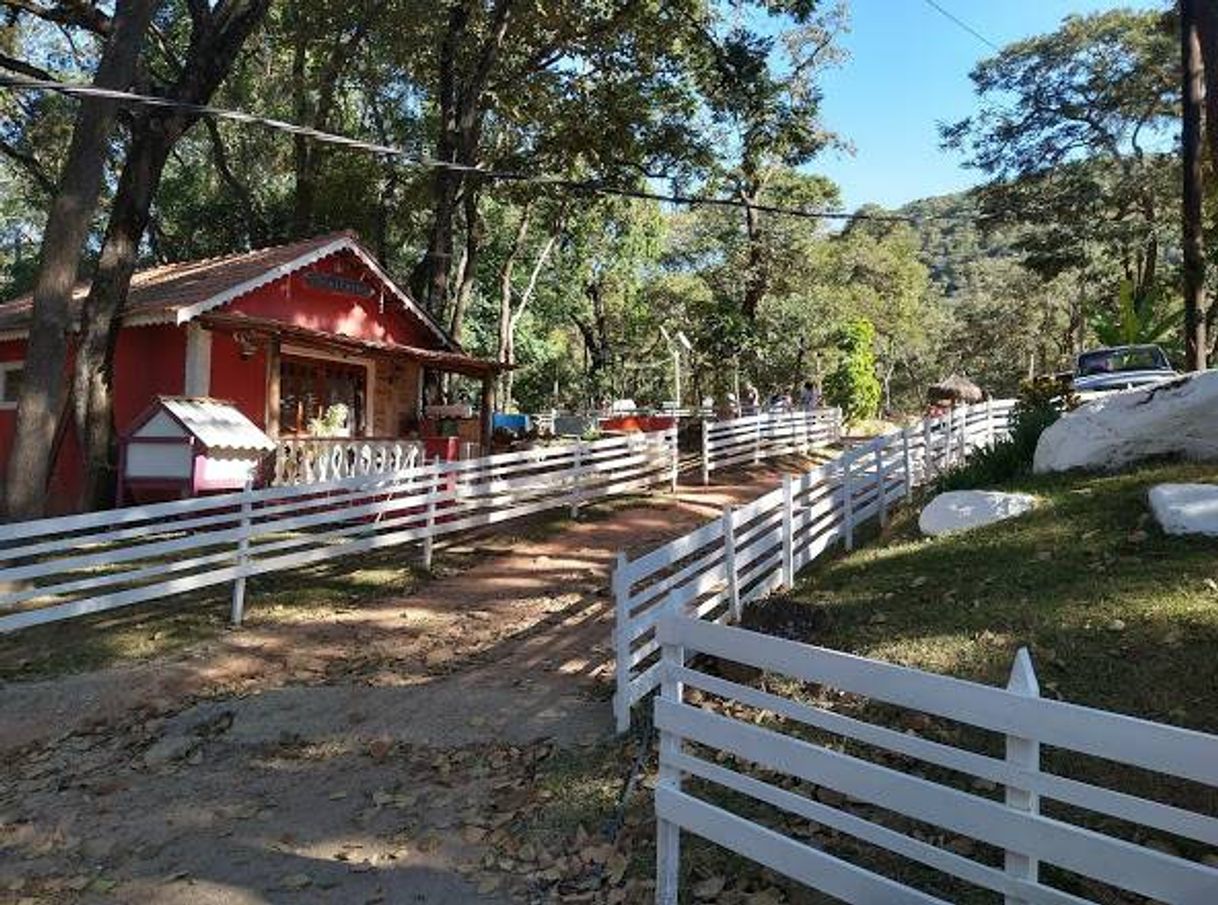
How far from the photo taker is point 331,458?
13.6 m

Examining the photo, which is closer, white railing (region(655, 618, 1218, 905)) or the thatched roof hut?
white railing (region(655, 618, 1218, 905))

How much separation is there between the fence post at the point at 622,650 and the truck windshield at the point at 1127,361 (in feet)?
51.7

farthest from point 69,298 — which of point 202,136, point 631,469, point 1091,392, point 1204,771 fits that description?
point 202,136

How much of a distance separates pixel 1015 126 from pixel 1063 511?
22.1m

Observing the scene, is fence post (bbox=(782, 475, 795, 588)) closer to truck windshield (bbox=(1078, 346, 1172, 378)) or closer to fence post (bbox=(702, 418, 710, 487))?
fence post (bbox=(702, 418, 710, 487))

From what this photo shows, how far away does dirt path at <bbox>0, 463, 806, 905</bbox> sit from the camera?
452 centimetres

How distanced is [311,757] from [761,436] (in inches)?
630

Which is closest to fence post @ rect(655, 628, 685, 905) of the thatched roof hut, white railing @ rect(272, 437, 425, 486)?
white railing @ rect(272, 437, 425, 486)

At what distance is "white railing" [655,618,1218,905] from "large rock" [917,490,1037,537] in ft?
16.0

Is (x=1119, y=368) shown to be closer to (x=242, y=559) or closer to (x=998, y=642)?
(x=998, y=642)

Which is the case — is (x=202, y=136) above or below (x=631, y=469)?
above

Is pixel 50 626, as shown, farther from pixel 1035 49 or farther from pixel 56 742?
pixel 1035 49

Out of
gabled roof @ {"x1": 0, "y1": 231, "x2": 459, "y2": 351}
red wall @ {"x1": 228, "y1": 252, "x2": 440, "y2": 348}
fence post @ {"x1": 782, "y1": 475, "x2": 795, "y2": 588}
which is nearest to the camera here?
fence post @ {"x1": 782, "y1": 475, "x2": 795, "y2": 588}

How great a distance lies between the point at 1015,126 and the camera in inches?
1066
